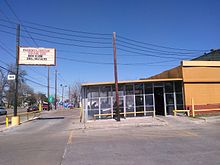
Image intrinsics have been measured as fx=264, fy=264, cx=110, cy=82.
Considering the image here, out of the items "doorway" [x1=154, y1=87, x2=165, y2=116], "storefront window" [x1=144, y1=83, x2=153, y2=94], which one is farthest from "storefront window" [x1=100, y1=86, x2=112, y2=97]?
"doorway" [x1=154, y1=87, x2=165, y2=116]

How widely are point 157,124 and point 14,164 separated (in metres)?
13.5

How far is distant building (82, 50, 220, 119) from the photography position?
85.5ft

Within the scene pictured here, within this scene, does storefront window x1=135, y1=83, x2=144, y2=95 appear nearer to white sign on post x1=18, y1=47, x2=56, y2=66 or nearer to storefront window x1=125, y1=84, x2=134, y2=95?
storefront window x1=125, y1=84, x2=134, y2=95

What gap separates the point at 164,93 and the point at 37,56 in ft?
45.2

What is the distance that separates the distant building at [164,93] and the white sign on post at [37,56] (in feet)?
16.1

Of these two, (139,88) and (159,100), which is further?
(159,100)

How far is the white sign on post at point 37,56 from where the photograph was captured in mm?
27298

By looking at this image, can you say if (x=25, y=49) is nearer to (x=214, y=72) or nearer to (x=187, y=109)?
(x=187, y=109)

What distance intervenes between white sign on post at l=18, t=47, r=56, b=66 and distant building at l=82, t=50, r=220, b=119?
193 inches

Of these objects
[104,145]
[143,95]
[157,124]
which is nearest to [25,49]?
[143,95]

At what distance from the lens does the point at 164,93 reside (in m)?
26.7

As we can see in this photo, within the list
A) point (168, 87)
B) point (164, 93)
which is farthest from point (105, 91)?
point (168, 87)

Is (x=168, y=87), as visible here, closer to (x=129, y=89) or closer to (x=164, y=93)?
(x=164, y=93)

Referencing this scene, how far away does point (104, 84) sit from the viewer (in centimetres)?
2644
